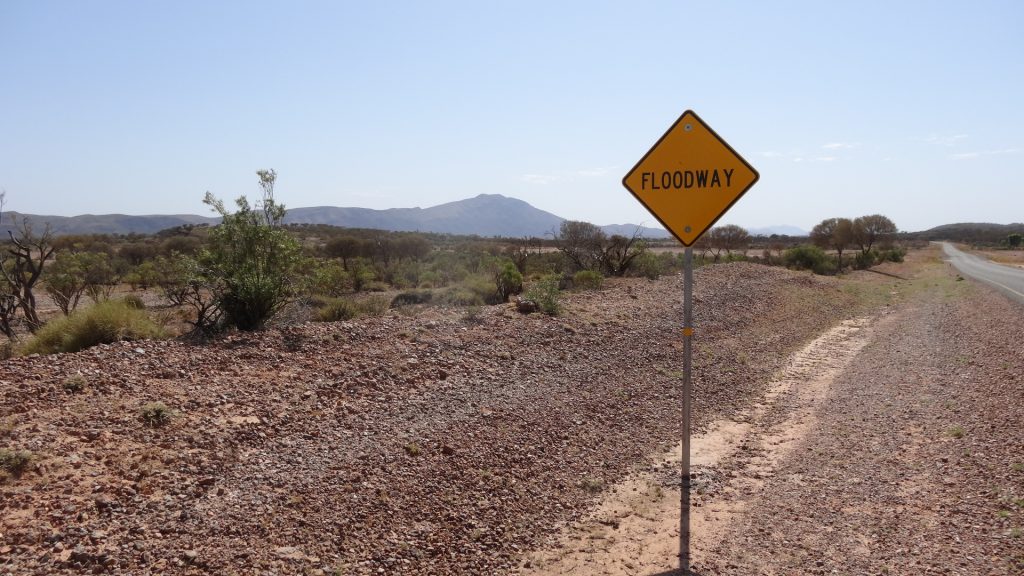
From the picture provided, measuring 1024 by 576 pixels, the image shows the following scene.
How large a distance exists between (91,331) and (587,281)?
42.6 feet

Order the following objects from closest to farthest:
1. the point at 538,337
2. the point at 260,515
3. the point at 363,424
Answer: the point at 260,515
the point at 363,424
the point at 538,337

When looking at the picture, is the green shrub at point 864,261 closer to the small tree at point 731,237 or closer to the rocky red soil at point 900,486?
the small tree at point 731,237

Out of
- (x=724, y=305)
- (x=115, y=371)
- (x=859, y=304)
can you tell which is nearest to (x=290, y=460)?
(x=115, y=371)

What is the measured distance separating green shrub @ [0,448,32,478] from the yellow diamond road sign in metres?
4.94

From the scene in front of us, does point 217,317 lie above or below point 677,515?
above

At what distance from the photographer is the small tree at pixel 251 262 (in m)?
9.20

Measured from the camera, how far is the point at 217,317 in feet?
30.0

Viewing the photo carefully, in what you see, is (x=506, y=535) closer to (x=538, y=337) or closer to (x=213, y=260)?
(x=538, y=337)

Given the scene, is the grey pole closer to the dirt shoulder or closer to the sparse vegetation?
the dirt shoulder

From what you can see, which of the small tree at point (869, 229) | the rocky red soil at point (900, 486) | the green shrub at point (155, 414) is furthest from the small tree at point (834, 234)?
the green shrub at point (155, 414)

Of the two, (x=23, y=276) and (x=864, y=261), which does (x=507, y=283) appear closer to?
(x=23, y=276)

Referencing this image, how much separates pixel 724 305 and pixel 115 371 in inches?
545

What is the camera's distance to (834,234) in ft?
178

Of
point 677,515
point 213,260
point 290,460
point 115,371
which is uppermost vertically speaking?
point 213,260
